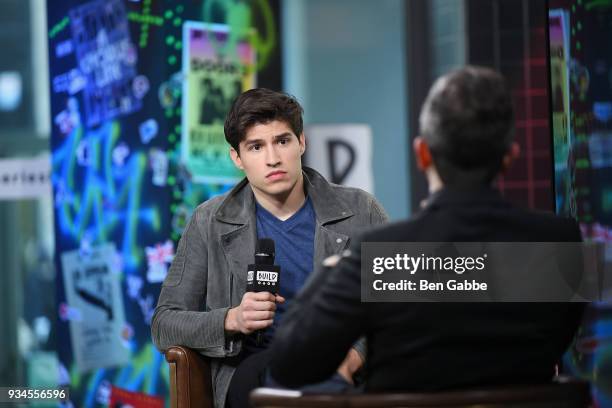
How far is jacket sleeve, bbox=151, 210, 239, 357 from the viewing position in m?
2.84

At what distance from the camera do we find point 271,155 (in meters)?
2.87

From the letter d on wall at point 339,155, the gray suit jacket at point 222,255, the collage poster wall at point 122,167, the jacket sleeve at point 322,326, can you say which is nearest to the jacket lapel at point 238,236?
the gray suit jacket at point 222,255

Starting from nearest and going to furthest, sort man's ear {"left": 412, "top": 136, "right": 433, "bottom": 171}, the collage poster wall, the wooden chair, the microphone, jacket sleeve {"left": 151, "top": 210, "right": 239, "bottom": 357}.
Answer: the wooden chair → man's ear {"left": 412, "top": 136, "right": 433, "bottom": 171} → the microphone → jacket sleeve {"left": 151, "top": 210, "right": 239, "bottom": 357} → the collage poster wall

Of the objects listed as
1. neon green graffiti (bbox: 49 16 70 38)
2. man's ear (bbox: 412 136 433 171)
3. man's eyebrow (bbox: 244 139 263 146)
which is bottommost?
man's ear (bbox: 412 136 433 171)

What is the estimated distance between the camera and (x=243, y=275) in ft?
→ 9.71

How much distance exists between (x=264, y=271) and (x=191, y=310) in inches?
19.8

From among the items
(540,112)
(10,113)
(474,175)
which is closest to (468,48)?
(540,112)

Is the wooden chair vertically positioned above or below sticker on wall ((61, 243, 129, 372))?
above

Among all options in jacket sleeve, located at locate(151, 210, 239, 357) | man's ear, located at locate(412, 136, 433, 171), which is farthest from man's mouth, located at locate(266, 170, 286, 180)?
man's ear, located at locate(412, 136, 433, 171)

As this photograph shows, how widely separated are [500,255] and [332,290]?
13.1 inches

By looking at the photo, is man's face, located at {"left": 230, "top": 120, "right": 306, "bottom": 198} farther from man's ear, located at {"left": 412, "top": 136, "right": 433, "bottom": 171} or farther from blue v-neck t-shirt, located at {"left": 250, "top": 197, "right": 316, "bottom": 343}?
man's ear, located at {"left": 412, "top": 136, "right": 433, "bottom": 171}

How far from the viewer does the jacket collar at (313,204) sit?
2.99 metres

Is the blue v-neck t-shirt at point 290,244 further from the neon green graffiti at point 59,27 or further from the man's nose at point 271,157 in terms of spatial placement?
the neon green graffiti at point 59,27

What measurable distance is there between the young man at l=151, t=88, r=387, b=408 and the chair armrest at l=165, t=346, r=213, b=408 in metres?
0.03
